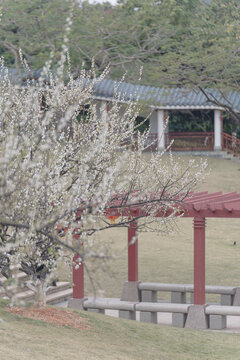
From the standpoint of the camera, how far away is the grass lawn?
10406 mm

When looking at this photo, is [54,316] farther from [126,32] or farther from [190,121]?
[190,121]

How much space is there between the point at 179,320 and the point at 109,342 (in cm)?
317

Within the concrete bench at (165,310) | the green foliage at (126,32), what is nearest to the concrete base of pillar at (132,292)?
the concrete bench at (165,310)

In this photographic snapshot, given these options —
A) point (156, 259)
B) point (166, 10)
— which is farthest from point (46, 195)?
point (166, 10)

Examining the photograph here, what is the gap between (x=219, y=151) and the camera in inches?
1411

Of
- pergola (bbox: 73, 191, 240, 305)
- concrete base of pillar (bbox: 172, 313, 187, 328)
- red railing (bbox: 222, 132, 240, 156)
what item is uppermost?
red railing (bbox: 222, 132, 240, 156)

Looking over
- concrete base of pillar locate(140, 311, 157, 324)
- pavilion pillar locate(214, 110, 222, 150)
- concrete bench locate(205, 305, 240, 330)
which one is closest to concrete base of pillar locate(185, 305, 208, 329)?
concrete bench locate(205, 305, 240, 330)

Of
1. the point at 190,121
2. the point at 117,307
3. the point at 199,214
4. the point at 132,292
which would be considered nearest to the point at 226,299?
the point at 132,292

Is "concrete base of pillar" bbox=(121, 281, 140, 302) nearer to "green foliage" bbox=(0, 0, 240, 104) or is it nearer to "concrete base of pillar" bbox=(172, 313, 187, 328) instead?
"concrete base of pillar" bbox=(172, 313, 187, 328)

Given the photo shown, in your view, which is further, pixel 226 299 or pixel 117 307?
pixel 226 299

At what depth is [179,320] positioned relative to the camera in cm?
1467

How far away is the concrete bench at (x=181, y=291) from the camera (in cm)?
1680

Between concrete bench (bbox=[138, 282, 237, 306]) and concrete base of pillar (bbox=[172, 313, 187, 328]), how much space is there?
2.13m

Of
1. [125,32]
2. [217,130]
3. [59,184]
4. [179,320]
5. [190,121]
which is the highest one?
[125,32]
